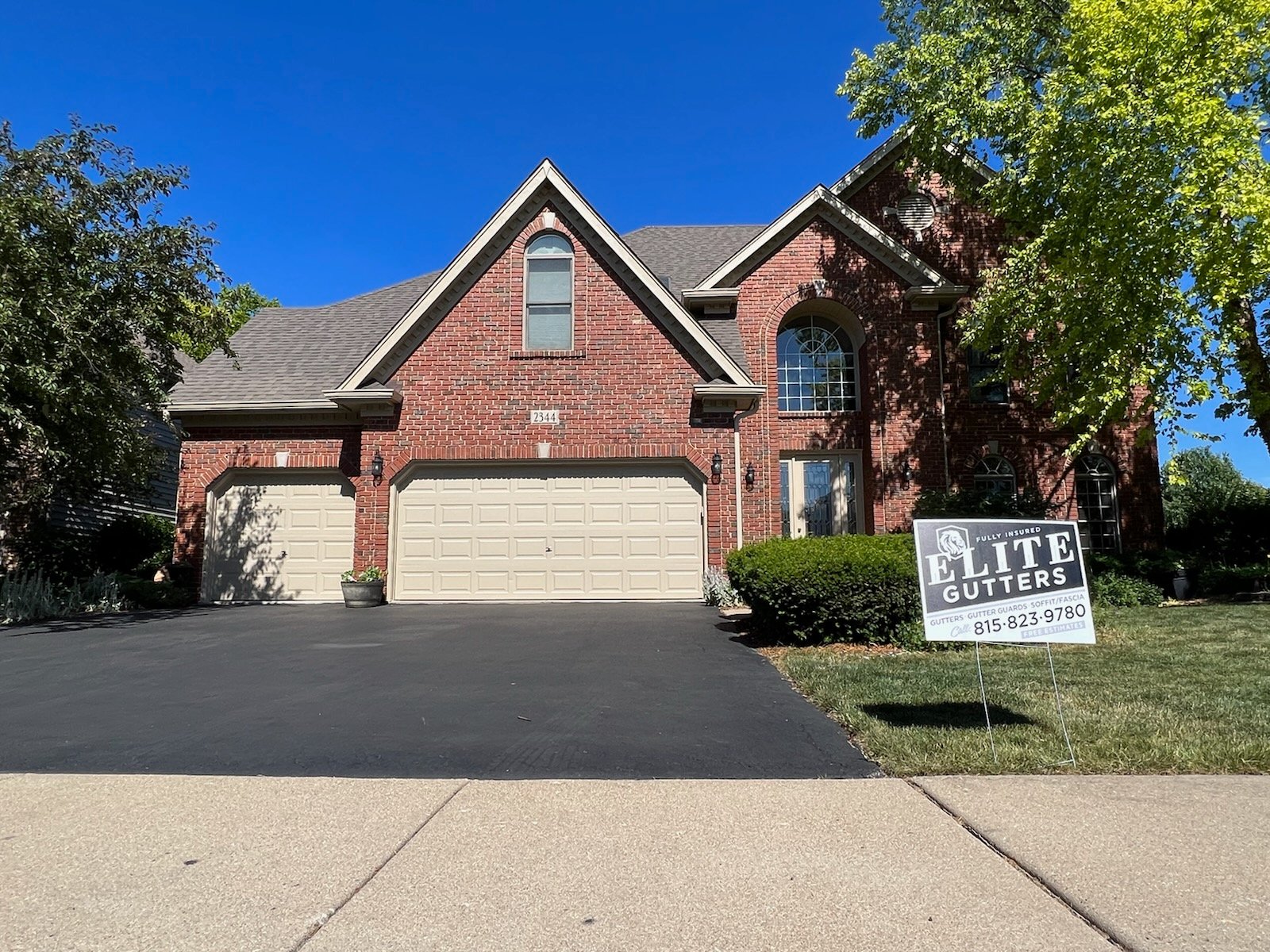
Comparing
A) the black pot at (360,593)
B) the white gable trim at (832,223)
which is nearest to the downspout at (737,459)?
the white gable trim at (832,223)

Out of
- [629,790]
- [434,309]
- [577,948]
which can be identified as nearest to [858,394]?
[434,309]

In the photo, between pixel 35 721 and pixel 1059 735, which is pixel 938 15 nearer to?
pixel 1059 735

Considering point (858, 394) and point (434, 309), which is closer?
point (434, 309)

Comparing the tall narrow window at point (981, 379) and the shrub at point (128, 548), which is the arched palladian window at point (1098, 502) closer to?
the tall narrow window at point (981, 379)

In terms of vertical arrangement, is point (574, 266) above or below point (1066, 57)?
below

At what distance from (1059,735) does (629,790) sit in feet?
9.71

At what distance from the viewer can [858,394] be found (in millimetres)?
16375

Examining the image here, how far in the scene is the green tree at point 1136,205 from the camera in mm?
11828

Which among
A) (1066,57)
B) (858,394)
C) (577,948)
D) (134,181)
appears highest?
(1066,57)

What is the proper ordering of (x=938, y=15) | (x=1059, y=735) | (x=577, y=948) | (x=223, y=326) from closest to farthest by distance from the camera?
1. (x=577, y=948)
2. (x=1059, y=735)
3. (x=223, y=326)
4. (x=938, y=15)

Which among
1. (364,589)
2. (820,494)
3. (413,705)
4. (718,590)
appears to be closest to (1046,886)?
(413,705)

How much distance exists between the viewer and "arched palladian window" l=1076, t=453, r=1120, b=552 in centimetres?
1645

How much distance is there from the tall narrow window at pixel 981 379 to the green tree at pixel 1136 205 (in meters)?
1.71

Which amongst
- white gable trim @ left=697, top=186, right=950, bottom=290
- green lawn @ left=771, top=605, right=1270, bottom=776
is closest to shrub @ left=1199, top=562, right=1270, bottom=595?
green lawn @ left=771, top=605, right=1270, bottom=776
